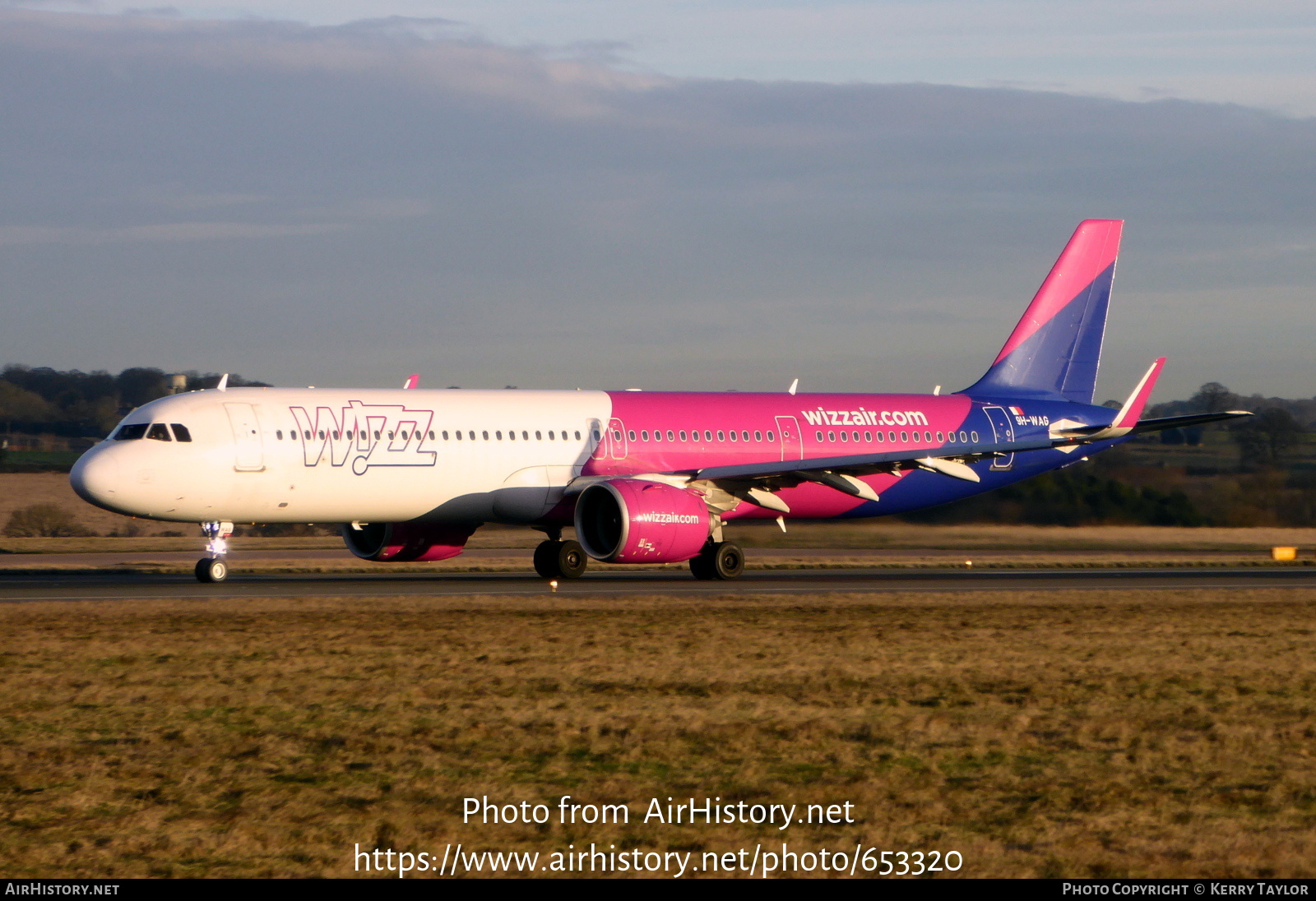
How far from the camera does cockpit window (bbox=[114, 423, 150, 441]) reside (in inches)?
985

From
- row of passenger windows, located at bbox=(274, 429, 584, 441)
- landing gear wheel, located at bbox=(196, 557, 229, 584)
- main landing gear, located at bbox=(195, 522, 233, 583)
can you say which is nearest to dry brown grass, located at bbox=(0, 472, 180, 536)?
main landing gear, located at bbox=(195, 522, 233, 583)

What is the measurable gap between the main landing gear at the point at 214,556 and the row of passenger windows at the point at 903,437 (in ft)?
40.8

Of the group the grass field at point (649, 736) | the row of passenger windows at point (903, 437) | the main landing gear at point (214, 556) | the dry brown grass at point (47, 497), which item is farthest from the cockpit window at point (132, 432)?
the dry brown grass at point (47, 497)

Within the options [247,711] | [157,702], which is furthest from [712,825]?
[157,702]

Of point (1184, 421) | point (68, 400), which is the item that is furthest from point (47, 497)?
point (1184, 421)

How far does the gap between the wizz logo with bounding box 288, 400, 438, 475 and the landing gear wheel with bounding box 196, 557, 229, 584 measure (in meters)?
2.53

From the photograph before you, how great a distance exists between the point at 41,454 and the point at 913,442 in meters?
42.0

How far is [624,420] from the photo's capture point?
2914 cm

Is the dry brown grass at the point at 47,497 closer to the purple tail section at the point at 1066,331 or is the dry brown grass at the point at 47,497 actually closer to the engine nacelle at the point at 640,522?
the engine nacelle at the point at 640,522

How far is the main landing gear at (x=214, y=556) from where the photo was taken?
85.2 feet

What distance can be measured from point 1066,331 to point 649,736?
27.2m

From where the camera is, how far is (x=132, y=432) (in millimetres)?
25156

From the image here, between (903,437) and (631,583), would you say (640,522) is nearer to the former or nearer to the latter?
(631,583)
